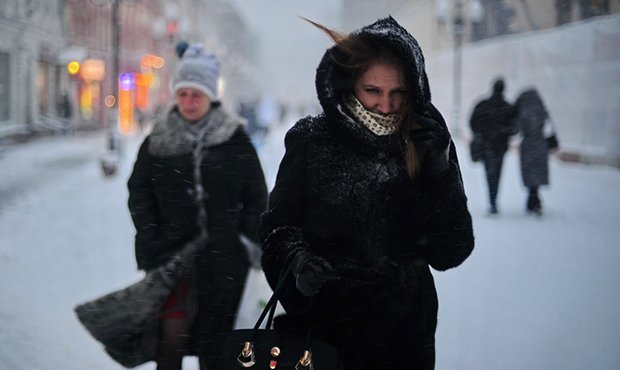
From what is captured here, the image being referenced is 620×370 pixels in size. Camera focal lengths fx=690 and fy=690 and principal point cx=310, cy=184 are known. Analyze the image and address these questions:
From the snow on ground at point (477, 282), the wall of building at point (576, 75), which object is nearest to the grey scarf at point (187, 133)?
the snow on ground at point (477, 282)

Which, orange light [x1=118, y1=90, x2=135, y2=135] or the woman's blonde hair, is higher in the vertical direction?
orange light [x1=118, y1=90, x2=135, y2=135]

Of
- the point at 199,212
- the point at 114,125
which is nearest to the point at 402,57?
the point at 199,212

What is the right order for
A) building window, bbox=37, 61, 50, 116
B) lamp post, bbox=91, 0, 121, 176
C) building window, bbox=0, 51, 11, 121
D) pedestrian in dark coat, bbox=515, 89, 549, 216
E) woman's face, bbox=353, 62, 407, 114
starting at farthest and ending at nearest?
building window, bbox=37, 61, 50, 116 → building window, bbox=0, 51, 11, 121 → lamp post, bbox=91, 0, 121, 176 → pedestrian in dark coat, bbox=515, 89, 549, 216 → woman's face, bbox=353, 62, 407, 114

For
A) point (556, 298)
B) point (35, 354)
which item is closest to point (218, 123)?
point (35, 354)

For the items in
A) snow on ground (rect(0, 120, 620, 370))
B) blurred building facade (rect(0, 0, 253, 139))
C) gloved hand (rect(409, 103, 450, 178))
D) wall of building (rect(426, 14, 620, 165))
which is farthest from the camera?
blurred building facade (rect(0, 0, 253, 139))

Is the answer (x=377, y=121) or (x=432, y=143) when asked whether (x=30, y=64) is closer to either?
(x=377, y=121)

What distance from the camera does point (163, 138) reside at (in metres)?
3.28

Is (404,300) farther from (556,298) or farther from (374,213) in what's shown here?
(556,298)

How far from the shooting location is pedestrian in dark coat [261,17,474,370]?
6.68ft

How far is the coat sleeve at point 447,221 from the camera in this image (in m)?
2.02

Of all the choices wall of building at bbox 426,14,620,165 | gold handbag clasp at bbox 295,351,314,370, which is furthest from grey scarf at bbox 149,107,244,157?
wall of building at bbox 426,14,620,165

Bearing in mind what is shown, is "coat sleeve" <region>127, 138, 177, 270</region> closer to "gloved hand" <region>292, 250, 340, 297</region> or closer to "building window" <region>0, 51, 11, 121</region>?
"gloved hand" <region>292, 250, 340, 297</region>

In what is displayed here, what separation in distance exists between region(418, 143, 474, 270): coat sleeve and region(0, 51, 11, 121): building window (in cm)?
2173

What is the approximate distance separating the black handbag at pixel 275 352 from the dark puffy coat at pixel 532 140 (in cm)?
817
